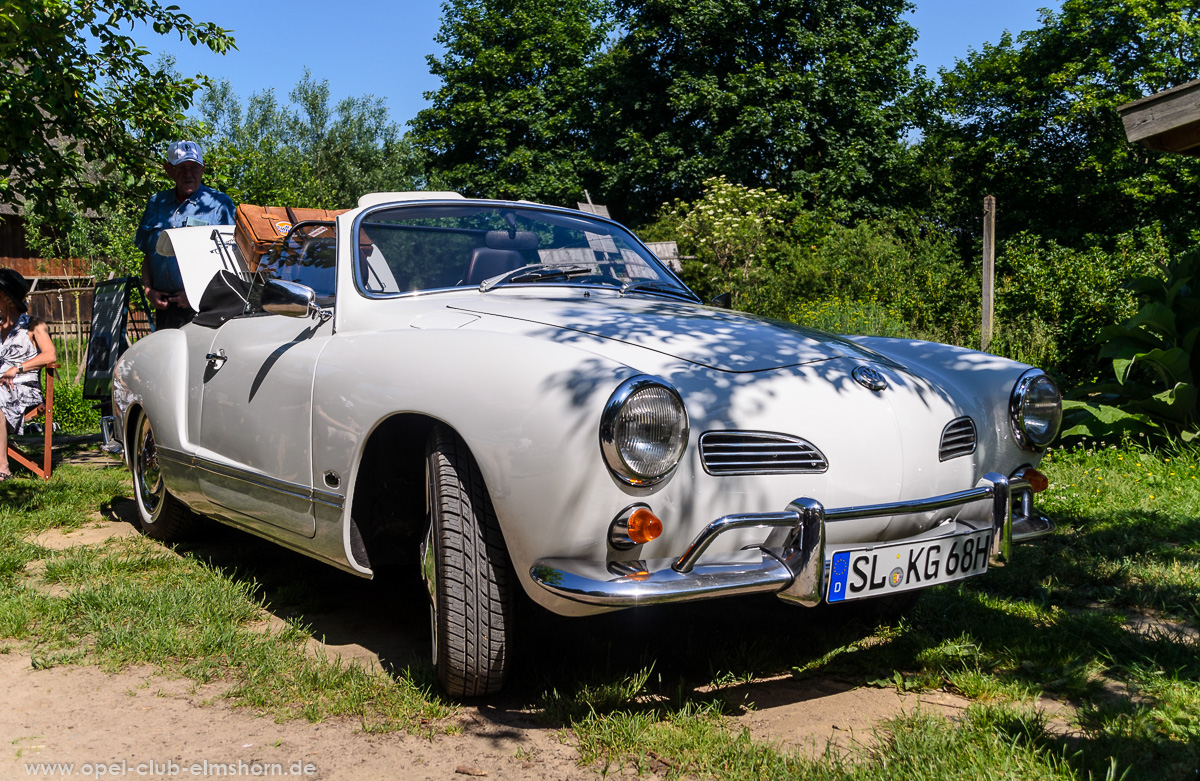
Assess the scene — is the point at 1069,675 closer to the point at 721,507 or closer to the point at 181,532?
the point at 721,507

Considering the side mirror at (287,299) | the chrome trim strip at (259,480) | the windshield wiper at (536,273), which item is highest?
the windshield wiper at (536,273)

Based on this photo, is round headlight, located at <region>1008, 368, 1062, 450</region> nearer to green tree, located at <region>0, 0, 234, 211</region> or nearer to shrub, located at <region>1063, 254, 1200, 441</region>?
shrub, located at <region>1063, 254, 1200, 441</region>

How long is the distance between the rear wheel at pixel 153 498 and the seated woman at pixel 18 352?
238 centimetres

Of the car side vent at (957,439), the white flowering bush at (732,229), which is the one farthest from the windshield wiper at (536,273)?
the white flowering bush at (732,229)

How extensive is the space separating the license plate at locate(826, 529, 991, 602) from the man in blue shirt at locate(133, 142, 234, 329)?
4865 millimetres

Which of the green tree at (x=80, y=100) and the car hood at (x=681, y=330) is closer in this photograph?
the car hood at (x=681, y=330)

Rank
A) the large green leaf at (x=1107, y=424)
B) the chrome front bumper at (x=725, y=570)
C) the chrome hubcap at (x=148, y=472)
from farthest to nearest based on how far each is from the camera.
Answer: the large green leaf at (x=1107, y=424), the chrome hubcap at (x=148, y=472), the chrome front bumper at (x=725, y=570)

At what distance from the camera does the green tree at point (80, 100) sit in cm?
654

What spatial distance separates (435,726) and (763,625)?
140 cm

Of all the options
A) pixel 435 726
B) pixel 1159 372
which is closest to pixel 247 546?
pixel 435 726

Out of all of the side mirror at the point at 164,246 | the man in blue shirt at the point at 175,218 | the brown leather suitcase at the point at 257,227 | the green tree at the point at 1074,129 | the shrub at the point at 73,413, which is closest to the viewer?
the brown leather suitcase at the point at 257,227

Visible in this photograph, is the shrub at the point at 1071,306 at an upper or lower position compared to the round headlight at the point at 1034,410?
upper

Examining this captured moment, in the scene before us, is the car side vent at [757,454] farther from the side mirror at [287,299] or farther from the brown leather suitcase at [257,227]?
the brown leather suitcase at [257,227]

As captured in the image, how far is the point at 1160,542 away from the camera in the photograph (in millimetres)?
4496
